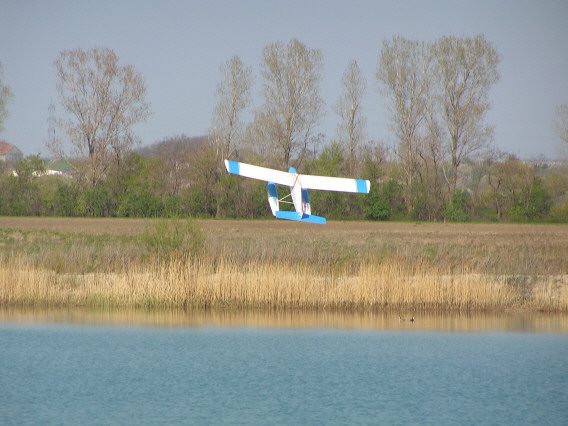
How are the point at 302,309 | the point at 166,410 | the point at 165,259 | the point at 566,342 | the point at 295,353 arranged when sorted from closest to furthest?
1. the point at 166,410
2. the point at 295,353
3. the point at 566,342
4. the point at 302,309
5. the point at 165,259

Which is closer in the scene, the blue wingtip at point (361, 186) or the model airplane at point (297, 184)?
the model airplane at point (297, 184)

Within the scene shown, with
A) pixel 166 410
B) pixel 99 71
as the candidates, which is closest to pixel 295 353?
pixel 166 410

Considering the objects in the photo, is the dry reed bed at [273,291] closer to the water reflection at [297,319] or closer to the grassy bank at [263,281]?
the grassy bank at [263,281]

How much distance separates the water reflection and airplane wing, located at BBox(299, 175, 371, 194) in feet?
49.3

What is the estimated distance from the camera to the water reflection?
57.2 feet

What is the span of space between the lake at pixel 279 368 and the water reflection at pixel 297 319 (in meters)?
0.04

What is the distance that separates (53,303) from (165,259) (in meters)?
3.16

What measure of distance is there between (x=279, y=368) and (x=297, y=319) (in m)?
4.45

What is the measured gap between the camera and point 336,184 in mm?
34281

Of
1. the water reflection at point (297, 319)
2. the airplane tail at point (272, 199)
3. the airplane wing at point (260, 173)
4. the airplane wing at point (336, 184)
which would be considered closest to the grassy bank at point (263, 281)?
the water reflection at point (297, 319)

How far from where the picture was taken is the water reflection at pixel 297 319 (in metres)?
17.4

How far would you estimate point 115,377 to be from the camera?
12867 mm

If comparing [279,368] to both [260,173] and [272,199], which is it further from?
[260,173]

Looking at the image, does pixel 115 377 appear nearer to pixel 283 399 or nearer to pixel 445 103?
pixel 283 399
